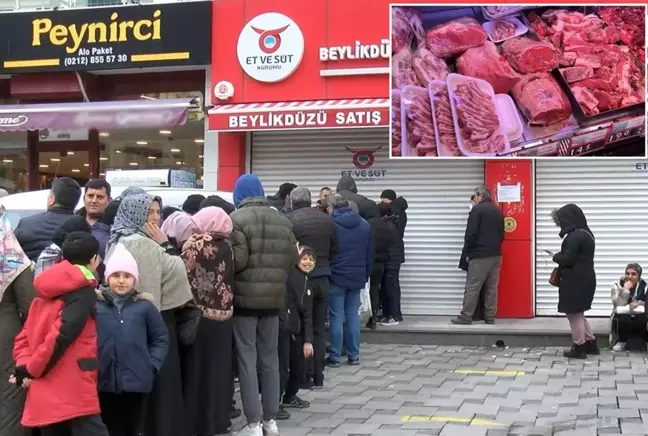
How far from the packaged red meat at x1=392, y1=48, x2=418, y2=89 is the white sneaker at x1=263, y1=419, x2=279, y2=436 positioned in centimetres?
699

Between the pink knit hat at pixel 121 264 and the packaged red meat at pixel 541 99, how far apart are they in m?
8.41

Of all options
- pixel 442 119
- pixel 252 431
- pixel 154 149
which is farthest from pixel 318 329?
pixel 154 149

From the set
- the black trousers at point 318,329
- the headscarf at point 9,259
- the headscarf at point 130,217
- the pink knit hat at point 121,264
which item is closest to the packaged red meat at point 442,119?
the black trousers at point 318,329

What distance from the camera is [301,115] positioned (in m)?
12.0

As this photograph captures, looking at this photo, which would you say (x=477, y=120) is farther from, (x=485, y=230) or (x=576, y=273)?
(x=576, y=273)

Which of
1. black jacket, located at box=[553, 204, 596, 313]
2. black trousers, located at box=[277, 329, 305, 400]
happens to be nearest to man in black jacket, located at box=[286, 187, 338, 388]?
black trousers, located at box=[277, 329, 305, 400]

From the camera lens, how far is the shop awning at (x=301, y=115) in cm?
1177

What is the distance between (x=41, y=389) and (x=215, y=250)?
1.58m

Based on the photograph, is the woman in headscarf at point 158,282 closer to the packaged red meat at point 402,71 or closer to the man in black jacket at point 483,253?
the man in black jacket at point 483,253

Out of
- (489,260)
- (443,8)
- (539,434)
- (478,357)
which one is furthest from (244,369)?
(443,8)

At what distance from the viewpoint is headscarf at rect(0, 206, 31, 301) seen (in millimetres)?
4953

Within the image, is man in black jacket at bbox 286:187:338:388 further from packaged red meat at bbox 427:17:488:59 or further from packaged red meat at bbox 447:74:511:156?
packaged red meat at bbox 427:17:488:59

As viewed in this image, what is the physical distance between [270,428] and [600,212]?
7.67 m

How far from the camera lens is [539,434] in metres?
6.34
